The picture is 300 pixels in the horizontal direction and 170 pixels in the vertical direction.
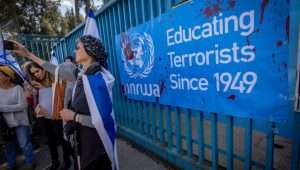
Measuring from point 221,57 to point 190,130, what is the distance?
1029mm

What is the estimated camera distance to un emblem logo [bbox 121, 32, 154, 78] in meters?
2.64

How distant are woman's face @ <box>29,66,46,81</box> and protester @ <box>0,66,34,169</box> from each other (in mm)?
329

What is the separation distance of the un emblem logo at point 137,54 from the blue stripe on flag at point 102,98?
979 mm

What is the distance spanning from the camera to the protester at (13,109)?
2.93 m

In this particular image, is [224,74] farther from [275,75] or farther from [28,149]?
[28,149]

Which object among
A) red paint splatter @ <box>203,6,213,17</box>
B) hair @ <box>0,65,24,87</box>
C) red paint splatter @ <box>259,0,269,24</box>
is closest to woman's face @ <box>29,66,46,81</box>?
hair @ <box>0,65,24,87</box>

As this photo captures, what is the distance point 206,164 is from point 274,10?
1.77 metres

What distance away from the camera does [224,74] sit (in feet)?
5.96

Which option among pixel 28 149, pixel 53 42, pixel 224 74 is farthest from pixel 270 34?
pixel 53 42

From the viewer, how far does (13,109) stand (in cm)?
296

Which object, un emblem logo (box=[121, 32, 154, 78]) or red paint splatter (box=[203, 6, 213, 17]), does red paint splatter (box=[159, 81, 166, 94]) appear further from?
red paint splatter (box=[203, 6, 213, 17])

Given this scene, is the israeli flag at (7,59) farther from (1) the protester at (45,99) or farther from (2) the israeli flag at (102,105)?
(2) the israeli flag at (102,105)

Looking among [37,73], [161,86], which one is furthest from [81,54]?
[37,73]

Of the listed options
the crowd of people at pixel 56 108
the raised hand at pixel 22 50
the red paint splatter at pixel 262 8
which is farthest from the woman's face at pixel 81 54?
the red paint splatter at pixel 262 8
